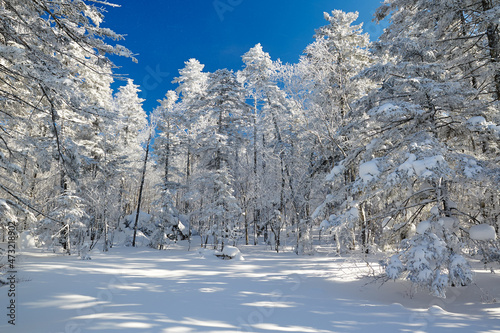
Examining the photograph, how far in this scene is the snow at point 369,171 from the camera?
5.89 meters

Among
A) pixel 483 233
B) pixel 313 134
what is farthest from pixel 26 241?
pixel 483 233

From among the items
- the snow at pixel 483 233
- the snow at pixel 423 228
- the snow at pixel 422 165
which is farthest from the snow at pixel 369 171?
the snow at pixel 483 233

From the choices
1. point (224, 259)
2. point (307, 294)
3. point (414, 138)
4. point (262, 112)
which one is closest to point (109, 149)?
point (262, 112)

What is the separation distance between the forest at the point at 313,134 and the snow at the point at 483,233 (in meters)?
0.04

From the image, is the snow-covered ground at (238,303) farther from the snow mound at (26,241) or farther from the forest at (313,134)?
the snow mound at (26,241)

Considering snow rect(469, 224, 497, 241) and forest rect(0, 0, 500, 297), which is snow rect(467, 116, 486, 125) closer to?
forest rect(0, 0, 500, 297)

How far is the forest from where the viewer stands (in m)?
4.94

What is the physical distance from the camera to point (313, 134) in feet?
40.1

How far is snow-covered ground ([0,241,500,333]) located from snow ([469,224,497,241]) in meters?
1.31

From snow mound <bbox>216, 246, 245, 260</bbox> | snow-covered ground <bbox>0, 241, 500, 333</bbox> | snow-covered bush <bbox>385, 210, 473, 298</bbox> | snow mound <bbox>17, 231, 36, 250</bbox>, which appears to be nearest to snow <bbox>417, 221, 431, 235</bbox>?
snow-covered bush <bbox>385, 210, 473, 298</bbox>

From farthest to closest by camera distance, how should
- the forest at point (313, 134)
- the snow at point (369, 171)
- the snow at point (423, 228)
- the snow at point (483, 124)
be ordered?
the snow at point (369, 171) < the snow at point (423, 228) < the snow at point (483, 124) < the forest at point (313, 134)

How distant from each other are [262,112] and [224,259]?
41.3 ft

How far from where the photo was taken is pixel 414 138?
20.2 ft

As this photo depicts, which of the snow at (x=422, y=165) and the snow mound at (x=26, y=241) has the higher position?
the snow at (x=422, y=165)
